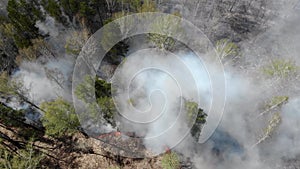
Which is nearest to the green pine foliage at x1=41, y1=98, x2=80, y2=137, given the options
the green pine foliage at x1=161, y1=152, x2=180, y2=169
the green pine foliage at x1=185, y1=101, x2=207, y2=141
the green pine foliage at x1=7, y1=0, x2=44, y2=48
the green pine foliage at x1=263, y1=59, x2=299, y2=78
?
the green pine foliage at x1=161, y1=152, x2=180, y2=169

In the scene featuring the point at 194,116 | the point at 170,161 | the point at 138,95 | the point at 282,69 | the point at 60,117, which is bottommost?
the point at 170,161

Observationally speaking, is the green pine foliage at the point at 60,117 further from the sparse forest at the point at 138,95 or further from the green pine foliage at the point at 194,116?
the green pine foliage at the point at 194,116

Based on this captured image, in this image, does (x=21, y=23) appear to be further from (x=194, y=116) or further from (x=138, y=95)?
(x=194, y=116)

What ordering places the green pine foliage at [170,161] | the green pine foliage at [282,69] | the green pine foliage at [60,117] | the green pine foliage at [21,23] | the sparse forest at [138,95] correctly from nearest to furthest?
the green pine foliage at [60,117] < the green pine foliage at [170,161] < the sparse forest at [138,95] < the green pine foliage at [282,69] < the green pine foliage at [21,23]

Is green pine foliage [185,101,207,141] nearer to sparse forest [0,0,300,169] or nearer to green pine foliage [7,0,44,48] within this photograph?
sparse forest [0,0,300,169]

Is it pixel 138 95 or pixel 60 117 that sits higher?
pixel 138 95

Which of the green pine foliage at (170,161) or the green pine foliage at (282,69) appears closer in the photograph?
the green pine foliage at (170,161)

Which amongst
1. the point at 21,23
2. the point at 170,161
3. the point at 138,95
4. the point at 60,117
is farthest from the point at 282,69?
the point at 21,23

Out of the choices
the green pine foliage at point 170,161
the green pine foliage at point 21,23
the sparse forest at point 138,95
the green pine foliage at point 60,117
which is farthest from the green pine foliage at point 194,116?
the green pine foliage at point 21,23

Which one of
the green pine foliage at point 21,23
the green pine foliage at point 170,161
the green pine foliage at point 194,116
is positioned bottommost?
the green pine foliage at point 170,161

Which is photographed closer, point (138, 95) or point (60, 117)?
point (60, 117)

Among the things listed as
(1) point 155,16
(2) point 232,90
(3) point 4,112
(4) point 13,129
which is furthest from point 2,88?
(2) point 232,90

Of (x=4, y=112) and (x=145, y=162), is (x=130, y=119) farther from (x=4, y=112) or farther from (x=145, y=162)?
(x=4, y=112)
